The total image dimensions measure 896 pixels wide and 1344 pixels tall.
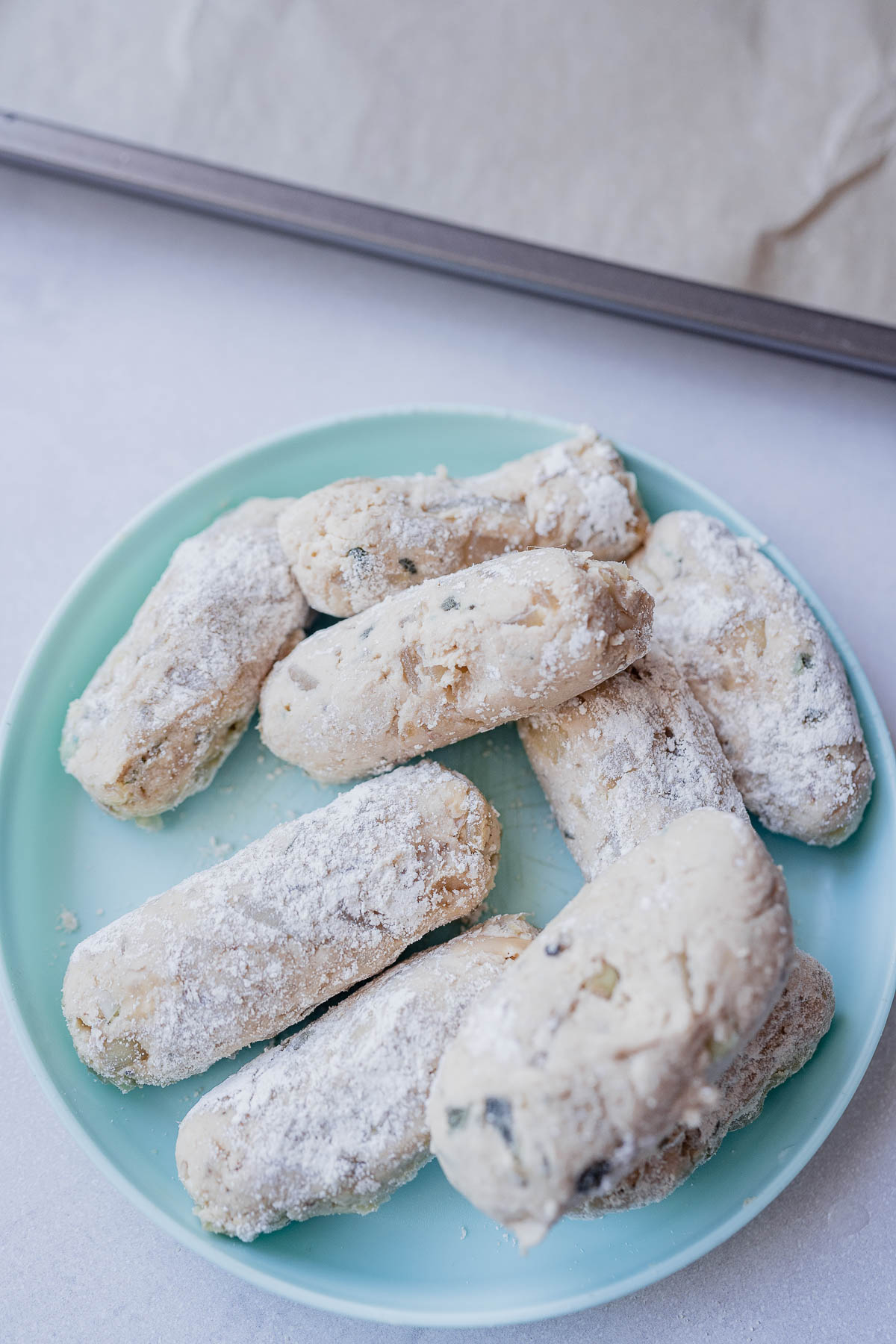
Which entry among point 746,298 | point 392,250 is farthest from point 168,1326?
point 746,298

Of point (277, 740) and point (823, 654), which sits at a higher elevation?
point (823, 654)

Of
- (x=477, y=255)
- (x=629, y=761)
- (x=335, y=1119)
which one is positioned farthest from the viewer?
(x=477, y=255)

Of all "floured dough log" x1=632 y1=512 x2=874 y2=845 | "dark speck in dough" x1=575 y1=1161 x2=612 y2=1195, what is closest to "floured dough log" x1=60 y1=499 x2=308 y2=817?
"floured dough log" x1=632 y1=512 x2=874 y2=845

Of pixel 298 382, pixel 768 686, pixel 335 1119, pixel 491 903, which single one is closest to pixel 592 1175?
pixel 335 1119

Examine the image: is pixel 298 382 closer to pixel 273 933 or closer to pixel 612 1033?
pixel 273 933

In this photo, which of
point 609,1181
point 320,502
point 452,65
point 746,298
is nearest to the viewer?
point 609,1181

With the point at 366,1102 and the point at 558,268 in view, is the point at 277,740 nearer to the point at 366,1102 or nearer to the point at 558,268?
the point at 366,1102

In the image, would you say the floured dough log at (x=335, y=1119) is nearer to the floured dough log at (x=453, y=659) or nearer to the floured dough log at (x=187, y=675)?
the floured dough log at (x=453, y=659)
